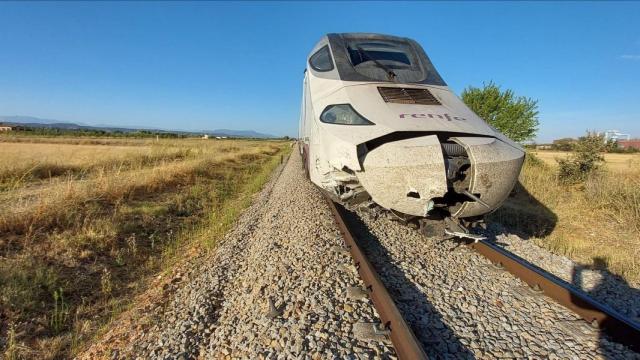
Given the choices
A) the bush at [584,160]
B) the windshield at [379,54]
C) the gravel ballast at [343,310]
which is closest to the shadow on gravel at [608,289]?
the gravel ballast at [343,310]

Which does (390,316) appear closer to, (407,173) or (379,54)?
(407,173)

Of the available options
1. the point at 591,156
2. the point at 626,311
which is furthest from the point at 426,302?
the point at 591,156

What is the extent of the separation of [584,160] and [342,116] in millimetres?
11875

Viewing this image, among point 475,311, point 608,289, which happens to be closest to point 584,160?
point 608,289

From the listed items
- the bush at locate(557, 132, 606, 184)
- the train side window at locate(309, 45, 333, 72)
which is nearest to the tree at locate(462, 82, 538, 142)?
the bush at locate(557, 132, 606, 184)

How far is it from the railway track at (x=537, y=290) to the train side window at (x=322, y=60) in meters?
2.98

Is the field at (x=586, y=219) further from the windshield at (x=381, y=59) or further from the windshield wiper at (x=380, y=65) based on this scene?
the windshield wiper at (x=380, y=65)

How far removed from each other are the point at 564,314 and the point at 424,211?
1.55 m

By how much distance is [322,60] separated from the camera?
5973 mm

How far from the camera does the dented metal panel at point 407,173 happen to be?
3639mm

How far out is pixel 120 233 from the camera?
655 cm

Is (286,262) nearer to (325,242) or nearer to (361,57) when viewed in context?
(325,242)

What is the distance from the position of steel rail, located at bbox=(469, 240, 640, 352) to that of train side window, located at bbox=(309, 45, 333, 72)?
12.0 ft

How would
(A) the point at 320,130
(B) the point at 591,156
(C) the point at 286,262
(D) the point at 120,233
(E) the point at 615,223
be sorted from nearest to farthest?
(C) the point at 286,262 → (A) the point at 320,130 → (D) the point at 120,233 → (E) the point at 615,223 → (B) the point at 591,156
